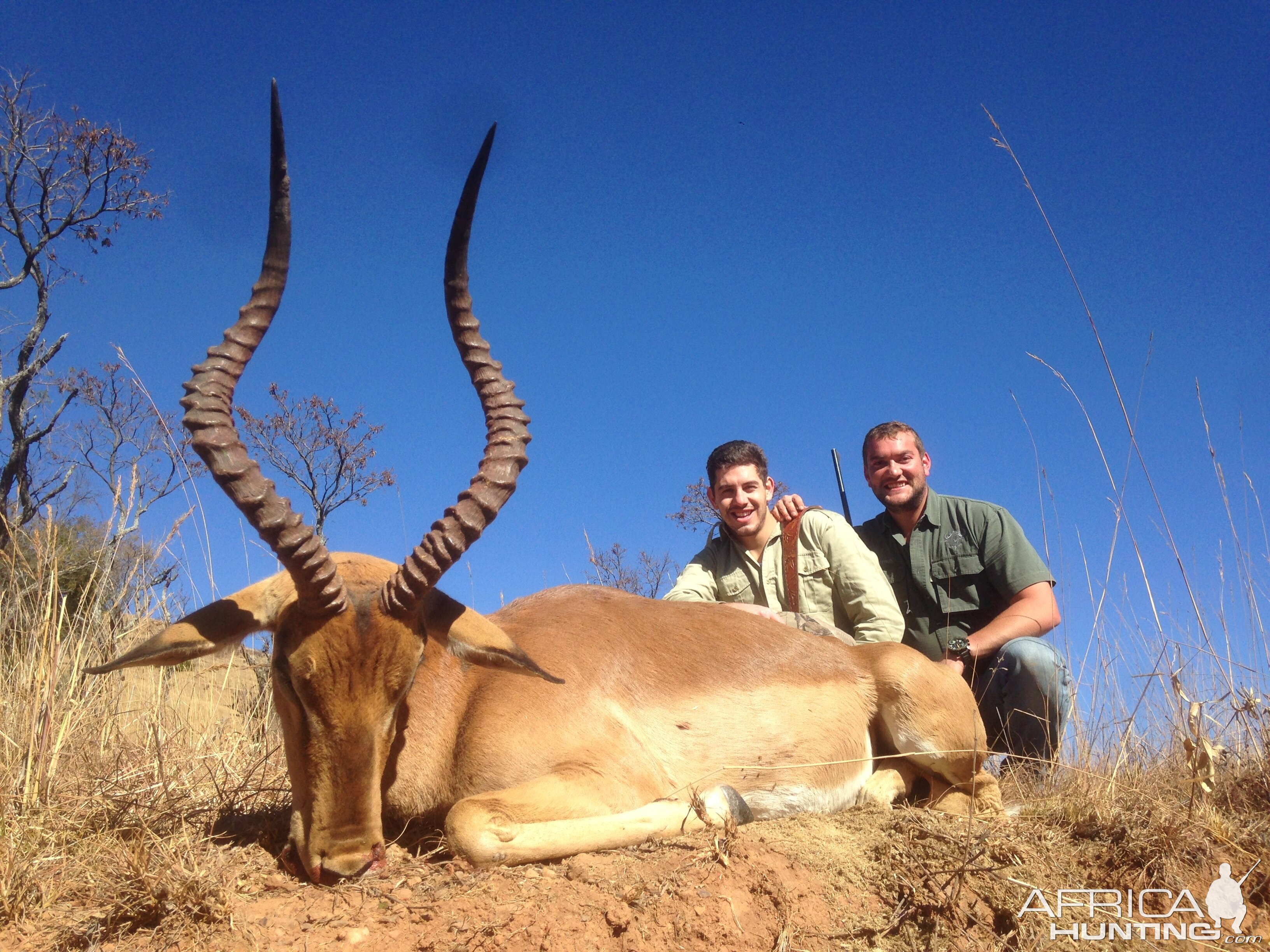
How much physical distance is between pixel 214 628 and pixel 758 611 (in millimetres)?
3527

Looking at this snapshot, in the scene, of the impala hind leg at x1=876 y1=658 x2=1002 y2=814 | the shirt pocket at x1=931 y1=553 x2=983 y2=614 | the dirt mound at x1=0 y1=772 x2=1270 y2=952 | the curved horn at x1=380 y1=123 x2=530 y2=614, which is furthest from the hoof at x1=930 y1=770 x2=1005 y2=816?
the curved horn at x1=380 y1=123 x2=530 y2=614

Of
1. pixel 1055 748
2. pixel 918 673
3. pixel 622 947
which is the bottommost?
pixel 622 947

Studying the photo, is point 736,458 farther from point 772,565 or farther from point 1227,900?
point 1227,900

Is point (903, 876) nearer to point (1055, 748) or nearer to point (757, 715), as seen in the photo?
point (757, 715)

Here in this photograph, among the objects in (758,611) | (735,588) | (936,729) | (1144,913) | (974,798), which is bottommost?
(1144,913)

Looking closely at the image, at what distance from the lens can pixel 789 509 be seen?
7246mm

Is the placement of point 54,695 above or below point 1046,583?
below

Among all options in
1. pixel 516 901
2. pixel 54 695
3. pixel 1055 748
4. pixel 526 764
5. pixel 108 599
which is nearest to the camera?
pixel 516 901

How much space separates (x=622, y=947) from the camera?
3021 mm

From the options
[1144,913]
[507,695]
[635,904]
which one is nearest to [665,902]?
[635,904]

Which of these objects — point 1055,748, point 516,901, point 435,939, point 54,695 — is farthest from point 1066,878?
point 54,695

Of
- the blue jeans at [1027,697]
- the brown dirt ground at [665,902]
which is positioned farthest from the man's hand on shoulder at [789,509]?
the brown dirt ground at [665,902]

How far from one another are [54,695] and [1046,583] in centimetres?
691

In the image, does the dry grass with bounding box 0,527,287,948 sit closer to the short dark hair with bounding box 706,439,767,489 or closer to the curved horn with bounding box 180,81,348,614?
the curved horn with bounding box 180,81,348,614
